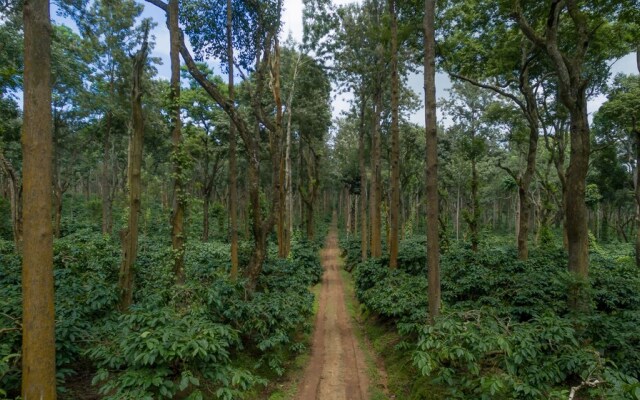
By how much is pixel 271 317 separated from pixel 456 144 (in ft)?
84.2

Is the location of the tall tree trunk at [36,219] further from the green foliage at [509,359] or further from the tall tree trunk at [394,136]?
the tall tree trunk at [394,136]

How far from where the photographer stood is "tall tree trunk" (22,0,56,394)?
12.2 feet

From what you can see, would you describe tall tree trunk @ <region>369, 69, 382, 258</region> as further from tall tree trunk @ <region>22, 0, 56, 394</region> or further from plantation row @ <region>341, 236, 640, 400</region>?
tall tree trunk @ <region>22, 0, 56, 394</region>

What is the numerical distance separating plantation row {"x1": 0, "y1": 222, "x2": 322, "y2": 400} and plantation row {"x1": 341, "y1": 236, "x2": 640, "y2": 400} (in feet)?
8.80

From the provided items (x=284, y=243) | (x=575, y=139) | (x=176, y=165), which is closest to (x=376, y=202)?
(x=284, y=243)

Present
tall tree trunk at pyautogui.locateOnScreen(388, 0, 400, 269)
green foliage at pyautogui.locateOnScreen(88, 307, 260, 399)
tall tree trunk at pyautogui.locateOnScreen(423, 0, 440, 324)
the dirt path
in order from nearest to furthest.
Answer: green foliage at pyautogui.locateOnScreen(88, 307, 260, 399), the dirt path, tall tree trunk at pyautogui.locateOnScreen(423, 0, 440, 324), tall tree trunk at pyautogui.locateOnScreen(388, 0, 400, 269)

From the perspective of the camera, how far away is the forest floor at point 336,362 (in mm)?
7043

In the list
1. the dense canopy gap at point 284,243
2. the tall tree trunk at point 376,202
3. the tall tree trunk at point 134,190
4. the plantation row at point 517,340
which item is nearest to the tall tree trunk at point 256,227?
the dense canopy gap at point 284,243

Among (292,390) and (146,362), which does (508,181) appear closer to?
(292,390)

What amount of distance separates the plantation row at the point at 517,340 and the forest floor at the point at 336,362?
960mm

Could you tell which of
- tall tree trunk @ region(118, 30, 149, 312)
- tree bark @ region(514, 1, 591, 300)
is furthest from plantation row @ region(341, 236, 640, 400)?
tall tree trunk @ region(118, 30, 149, 312)

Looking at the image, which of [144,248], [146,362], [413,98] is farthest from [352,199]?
[146,362]

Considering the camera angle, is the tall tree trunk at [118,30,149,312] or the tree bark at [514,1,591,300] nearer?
the tall tree trunk at [118,30,149,312]

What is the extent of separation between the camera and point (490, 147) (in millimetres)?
33719
